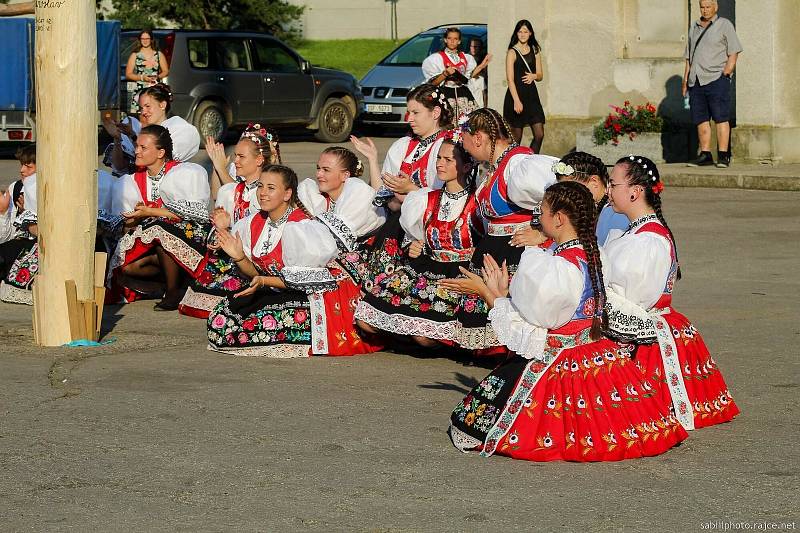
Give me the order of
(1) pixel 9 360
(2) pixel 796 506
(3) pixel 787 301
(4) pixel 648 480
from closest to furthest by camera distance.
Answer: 1. (2) pixel 796 506
2. (4) pixel 648 480
3. (1) pixel 9 360
4. (3) pixel 787 301

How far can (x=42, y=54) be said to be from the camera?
816 centimetres

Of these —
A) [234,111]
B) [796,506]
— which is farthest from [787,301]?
[234,111]

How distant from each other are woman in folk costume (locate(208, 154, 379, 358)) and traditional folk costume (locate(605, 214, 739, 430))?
2073mm

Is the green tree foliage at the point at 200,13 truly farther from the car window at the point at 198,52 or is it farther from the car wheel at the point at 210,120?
the car wheel at the point at 210,120

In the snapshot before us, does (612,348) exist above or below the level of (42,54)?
below

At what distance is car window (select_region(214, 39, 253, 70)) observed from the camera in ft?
69.9

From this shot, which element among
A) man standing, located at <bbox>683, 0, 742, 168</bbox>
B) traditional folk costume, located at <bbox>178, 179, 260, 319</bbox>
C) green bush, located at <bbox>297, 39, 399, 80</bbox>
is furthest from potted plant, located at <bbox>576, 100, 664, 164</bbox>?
green bush, located at <bbox>297, 39, 399, 80</bbox>

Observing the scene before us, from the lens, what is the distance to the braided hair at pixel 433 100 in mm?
8992

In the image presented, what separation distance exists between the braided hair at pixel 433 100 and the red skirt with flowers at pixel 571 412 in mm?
3277

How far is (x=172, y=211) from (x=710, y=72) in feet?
26.7

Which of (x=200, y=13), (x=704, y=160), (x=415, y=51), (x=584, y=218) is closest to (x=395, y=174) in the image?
(x=584, y=218)

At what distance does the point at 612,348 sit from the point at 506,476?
781mm

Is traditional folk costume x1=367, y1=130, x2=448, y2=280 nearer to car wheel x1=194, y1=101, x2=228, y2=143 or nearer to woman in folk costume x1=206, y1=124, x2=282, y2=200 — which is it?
woman in folk costume x1=206, y1=124, x2=282, y2=200

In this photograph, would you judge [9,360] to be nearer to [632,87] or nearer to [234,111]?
[632,87]
